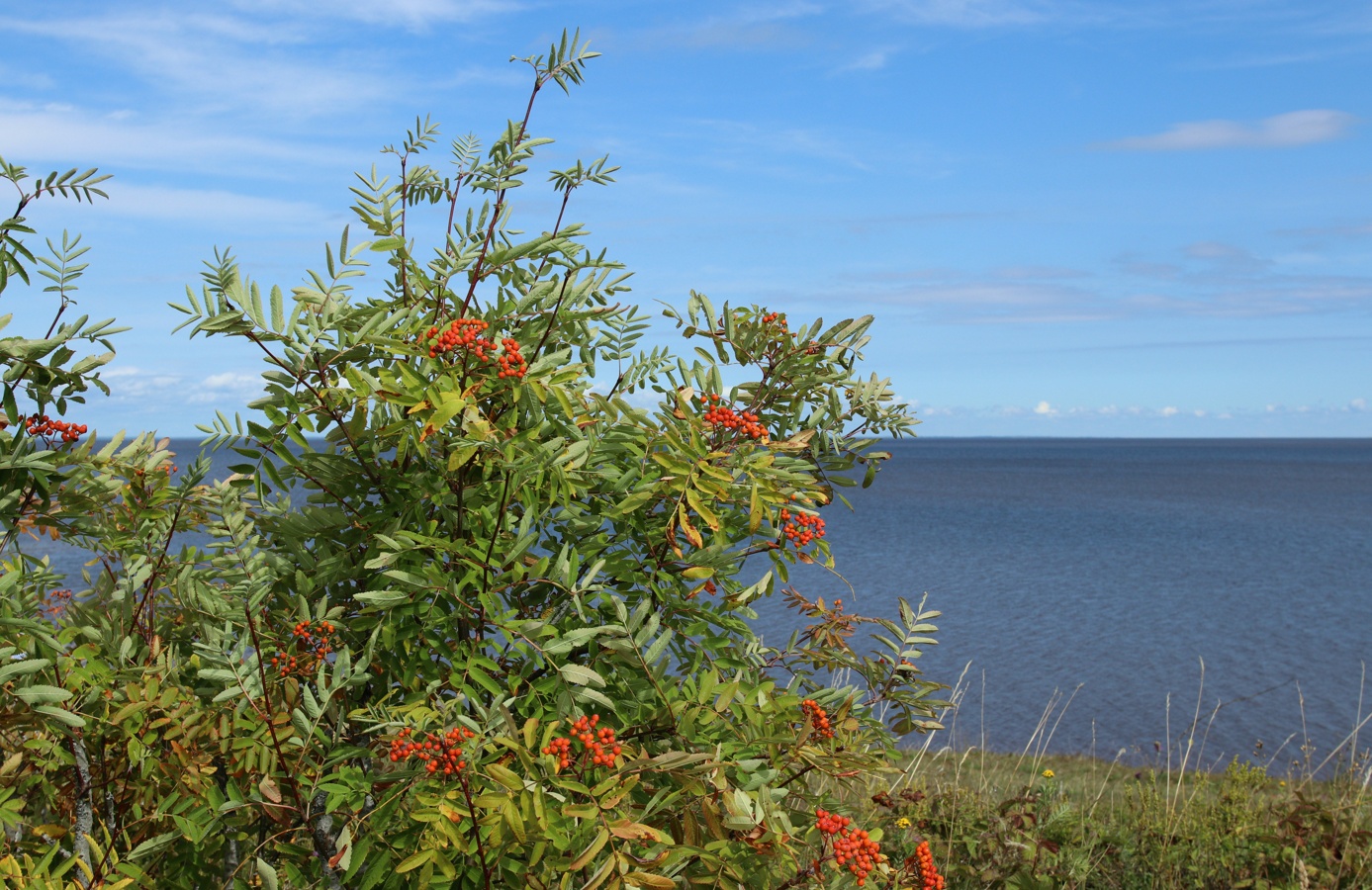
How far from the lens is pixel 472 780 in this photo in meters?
2.38

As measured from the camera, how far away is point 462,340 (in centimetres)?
253

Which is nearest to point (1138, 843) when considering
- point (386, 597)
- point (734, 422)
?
point (734, 422)

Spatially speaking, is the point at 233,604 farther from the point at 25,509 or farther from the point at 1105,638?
the point at 1105,638

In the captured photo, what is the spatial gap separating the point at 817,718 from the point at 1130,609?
34.8 metres

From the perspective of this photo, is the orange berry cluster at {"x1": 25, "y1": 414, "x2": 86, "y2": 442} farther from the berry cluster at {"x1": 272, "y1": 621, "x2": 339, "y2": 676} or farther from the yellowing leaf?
the yellowing leaf

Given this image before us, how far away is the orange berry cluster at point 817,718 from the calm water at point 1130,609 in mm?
6669

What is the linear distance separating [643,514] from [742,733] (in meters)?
0.68

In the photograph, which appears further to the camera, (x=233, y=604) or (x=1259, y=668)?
(x=1259, y=668)

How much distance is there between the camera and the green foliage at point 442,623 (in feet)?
7.79

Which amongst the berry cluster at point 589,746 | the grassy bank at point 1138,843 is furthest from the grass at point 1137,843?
the berry cluster at point 589,746

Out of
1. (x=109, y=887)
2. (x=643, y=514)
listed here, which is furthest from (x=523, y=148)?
(x=109, y=887)

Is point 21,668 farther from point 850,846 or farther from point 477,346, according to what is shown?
point 850,846

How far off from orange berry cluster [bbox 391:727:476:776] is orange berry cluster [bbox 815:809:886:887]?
1063mm

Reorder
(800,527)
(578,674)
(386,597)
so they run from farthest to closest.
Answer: (800,527) → (386,597) → (578,674)
